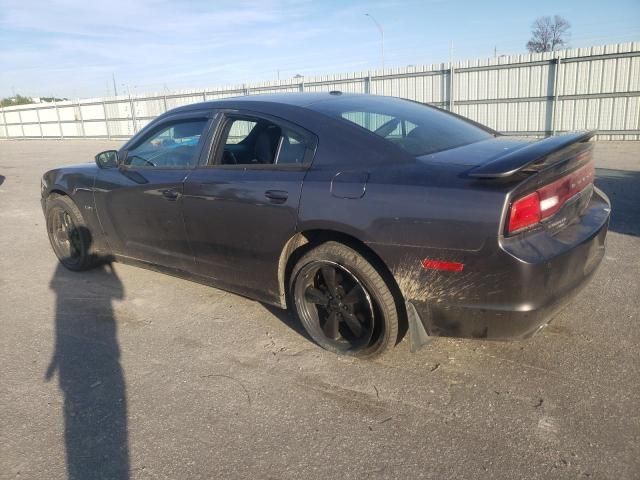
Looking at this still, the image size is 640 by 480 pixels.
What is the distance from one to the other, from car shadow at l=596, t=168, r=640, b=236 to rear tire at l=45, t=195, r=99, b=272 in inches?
214

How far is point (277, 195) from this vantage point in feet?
10.2

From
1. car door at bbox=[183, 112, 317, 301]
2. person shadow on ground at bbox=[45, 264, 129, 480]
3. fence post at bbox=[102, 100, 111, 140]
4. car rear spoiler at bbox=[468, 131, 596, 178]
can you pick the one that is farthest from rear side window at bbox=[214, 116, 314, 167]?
fence post at bbox=[102, 100, 111, 140]

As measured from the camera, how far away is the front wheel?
2854 mm

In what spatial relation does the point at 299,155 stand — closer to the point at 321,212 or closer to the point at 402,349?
the point at 321,212

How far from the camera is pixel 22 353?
Answer: 3.41 meters

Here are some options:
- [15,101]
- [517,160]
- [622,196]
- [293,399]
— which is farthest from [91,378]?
[15,101]

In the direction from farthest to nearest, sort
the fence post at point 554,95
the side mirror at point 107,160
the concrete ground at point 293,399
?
the fence post at point 554,95 < the side mirror at point 107,160 < the concrete ground at point 293,399

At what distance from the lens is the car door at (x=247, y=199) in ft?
10.3

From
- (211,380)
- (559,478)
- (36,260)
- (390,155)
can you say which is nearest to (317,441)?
(211,380)

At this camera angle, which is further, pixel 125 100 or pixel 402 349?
pixel 125 100

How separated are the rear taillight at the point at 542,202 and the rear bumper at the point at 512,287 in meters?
0.08

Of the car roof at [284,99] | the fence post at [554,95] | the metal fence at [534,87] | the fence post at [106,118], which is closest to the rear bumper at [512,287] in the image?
the car roof at [284,99]

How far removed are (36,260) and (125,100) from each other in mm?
25348

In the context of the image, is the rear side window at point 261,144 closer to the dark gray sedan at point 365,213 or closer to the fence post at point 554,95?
the dark gray sedan at point 365,213
